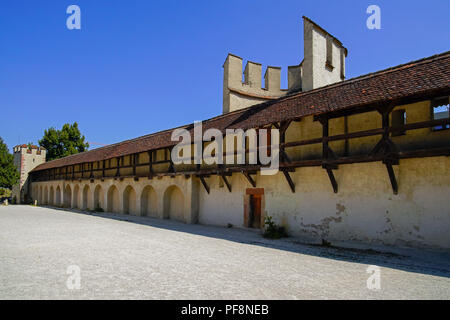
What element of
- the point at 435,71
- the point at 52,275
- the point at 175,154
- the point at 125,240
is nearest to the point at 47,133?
the point at 175,154

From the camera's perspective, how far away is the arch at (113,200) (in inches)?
886

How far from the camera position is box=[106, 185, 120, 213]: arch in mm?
22500

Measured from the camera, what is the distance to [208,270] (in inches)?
231

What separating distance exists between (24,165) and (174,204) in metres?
30.2

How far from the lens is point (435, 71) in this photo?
25.4 feet

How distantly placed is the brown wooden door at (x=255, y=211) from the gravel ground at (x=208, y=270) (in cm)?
335

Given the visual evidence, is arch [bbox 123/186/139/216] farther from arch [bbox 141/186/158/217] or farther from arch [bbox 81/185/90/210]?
arch [bbox 81/185/90/210]

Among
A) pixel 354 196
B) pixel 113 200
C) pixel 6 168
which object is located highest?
pixel 6 168

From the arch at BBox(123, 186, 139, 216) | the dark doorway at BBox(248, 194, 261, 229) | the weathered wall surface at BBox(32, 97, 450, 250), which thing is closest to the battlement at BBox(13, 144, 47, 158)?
the arch at BBox(123, 186, 139, 216)

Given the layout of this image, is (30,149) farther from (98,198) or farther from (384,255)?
(384,255)

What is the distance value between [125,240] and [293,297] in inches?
264

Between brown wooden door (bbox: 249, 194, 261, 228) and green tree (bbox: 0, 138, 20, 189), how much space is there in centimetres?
3365

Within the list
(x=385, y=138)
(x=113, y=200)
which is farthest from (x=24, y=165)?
(x=385, y=138)

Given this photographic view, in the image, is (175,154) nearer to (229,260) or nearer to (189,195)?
(189,195)
